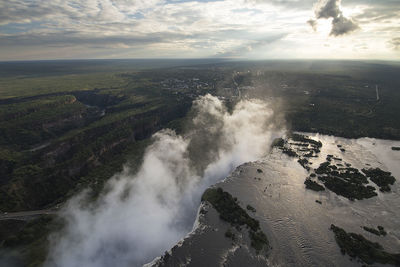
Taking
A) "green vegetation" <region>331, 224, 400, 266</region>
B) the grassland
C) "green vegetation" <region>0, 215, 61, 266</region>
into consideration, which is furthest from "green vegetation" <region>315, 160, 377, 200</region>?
"green vegetation" <region>0, 215, 61, 266</region>

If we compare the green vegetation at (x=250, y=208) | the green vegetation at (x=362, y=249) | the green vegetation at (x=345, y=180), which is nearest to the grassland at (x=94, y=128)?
the green vegetation at (x=250, y=208)

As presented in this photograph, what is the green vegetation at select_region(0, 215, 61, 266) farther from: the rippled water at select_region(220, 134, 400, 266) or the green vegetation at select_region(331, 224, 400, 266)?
the green vegetation at select_region(331, 224, 400, 266)

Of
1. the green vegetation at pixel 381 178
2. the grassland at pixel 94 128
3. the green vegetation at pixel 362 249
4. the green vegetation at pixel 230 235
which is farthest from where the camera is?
the green vegetation at pixel 381 178

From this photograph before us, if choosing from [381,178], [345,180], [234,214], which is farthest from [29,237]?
[381,178]

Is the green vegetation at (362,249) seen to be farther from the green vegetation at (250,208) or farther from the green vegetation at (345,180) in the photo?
the green vegetation at (250,208)

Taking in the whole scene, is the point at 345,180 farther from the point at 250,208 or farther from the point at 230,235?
the point at 230,235
